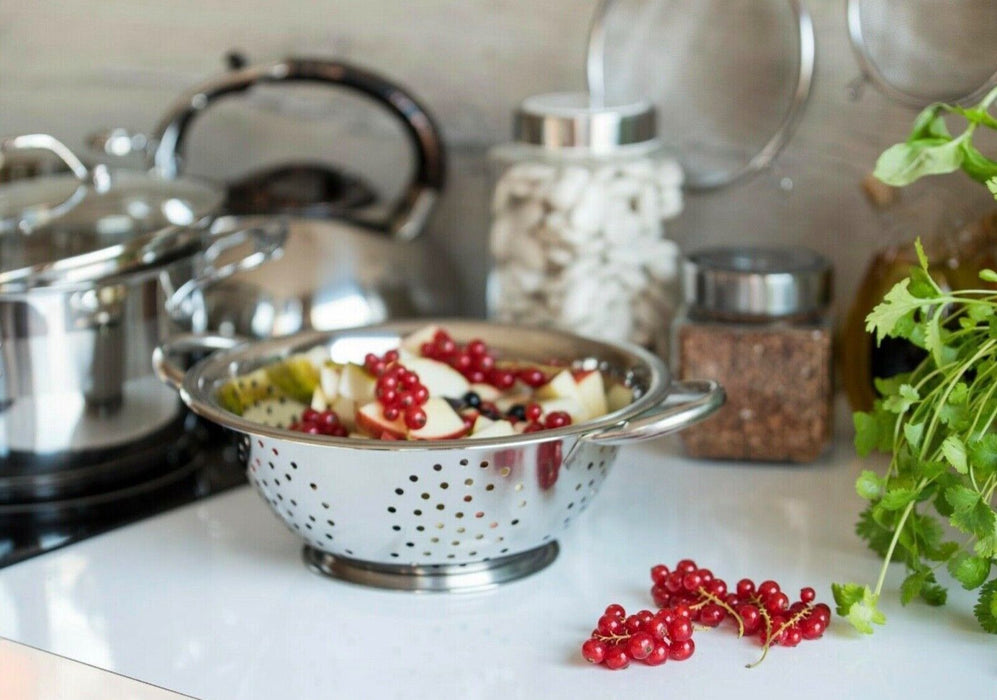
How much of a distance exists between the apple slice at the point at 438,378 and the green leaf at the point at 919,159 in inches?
12.3

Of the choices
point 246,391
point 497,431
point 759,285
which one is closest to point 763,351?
point 759,285

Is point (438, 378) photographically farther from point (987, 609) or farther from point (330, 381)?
point (987, 609)

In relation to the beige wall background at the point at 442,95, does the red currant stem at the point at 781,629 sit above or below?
below

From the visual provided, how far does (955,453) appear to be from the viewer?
0.67m

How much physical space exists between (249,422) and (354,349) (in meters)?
0.21

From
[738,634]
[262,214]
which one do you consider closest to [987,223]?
[738,634]

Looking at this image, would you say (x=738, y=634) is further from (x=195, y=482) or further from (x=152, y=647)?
(x=195, y=482)

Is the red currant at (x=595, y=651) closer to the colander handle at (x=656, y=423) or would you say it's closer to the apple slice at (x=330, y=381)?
the colander handle at (x=656, y=423)

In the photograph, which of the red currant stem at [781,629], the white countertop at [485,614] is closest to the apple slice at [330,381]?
the white countertop at [485,614]

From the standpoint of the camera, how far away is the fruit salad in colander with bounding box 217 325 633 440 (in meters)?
0.80

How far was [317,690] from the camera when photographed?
0.68 m

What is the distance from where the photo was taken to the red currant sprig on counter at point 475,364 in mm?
901

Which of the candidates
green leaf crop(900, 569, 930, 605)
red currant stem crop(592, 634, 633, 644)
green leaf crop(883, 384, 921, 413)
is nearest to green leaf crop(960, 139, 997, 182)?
green leaf crop(883, 384, 921, 413)

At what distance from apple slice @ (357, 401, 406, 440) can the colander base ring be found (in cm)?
9
